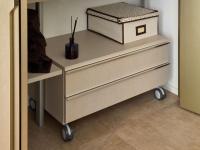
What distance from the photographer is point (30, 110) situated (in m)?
2.29

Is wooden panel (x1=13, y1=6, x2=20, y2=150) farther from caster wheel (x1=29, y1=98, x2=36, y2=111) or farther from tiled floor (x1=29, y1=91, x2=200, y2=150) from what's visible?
caster wheel (x1=29, y1=98, x2=36, y2=111)

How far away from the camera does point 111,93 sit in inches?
84.1

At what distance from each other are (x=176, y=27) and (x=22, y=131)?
133 cm

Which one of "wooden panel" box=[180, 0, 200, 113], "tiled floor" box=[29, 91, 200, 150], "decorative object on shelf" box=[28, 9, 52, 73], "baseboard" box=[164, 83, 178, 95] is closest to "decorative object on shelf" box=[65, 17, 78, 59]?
"decorative object on shelf" box=[28, 9, 52, 73]

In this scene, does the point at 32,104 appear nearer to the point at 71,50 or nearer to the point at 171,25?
the point at 71,50

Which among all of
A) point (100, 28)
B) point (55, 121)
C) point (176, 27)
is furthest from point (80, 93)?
point (176, 27)

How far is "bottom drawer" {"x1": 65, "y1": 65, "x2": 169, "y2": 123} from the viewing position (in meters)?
2.00

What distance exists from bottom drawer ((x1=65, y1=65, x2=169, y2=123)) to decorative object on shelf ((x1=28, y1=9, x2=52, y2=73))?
0.22 meters

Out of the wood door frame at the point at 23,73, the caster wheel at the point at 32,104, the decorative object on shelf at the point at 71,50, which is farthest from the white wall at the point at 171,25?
the wood door frame at the point at 23,73

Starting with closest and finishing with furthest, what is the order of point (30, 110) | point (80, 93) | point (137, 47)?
1. point (80, 93)
2. point (137, 47)
3. point (30, 110)

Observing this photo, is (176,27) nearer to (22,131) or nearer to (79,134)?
(79,134)

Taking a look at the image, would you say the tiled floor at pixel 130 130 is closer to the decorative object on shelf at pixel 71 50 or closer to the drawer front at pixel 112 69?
the drawer front at pixel 112 69

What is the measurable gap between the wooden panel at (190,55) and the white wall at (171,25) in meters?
0.18

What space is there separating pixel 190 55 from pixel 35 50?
2.86 feet
